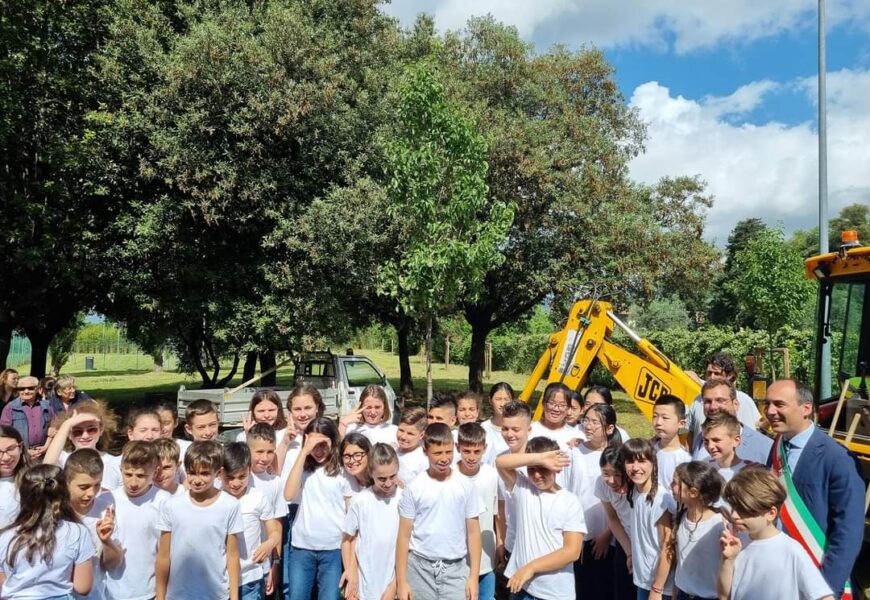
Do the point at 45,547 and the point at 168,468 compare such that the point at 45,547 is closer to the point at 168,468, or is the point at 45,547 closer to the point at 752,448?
the point at 168,468

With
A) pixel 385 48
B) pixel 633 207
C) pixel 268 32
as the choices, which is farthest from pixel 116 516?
pixel 633 207

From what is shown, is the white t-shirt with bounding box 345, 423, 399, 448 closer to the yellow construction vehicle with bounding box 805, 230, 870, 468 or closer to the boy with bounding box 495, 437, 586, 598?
the boy with bounding box 495, 437, 586, 598

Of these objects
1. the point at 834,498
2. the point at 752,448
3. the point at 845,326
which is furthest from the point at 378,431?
the point at 845,326

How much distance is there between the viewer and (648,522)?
3.51 metres

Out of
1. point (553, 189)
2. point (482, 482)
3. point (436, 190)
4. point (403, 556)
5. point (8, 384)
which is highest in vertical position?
point (553, 189)

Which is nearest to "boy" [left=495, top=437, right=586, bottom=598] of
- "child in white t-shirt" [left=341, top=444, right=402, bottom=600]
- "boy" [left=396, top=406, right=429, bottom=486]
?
A: "child in white t-shirt" [left=341, top=444, right=402, bottom=600]

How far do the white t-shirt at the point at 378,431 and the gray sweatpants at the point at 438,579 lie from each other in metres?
1.18

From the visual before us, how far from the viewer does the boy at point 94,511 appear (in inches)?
128

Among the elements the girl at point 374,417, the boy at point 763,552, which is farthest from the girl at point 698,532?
the girl at point 374,417

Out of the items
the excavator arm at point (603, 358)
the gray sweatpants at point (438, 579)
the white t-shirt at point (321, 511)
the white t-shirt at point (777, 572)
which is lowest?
the gray sweatpants at point (438, 579)

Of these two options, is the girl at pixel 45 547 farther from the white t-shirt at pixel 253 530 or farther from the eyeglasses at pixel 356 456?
the eyeglasses at pixel 356 456

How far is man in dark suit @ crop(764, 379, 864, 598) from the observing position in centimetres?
304

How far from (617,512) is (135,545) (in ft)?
9.03

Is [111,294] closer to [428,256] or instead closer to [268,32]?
[268,32]
